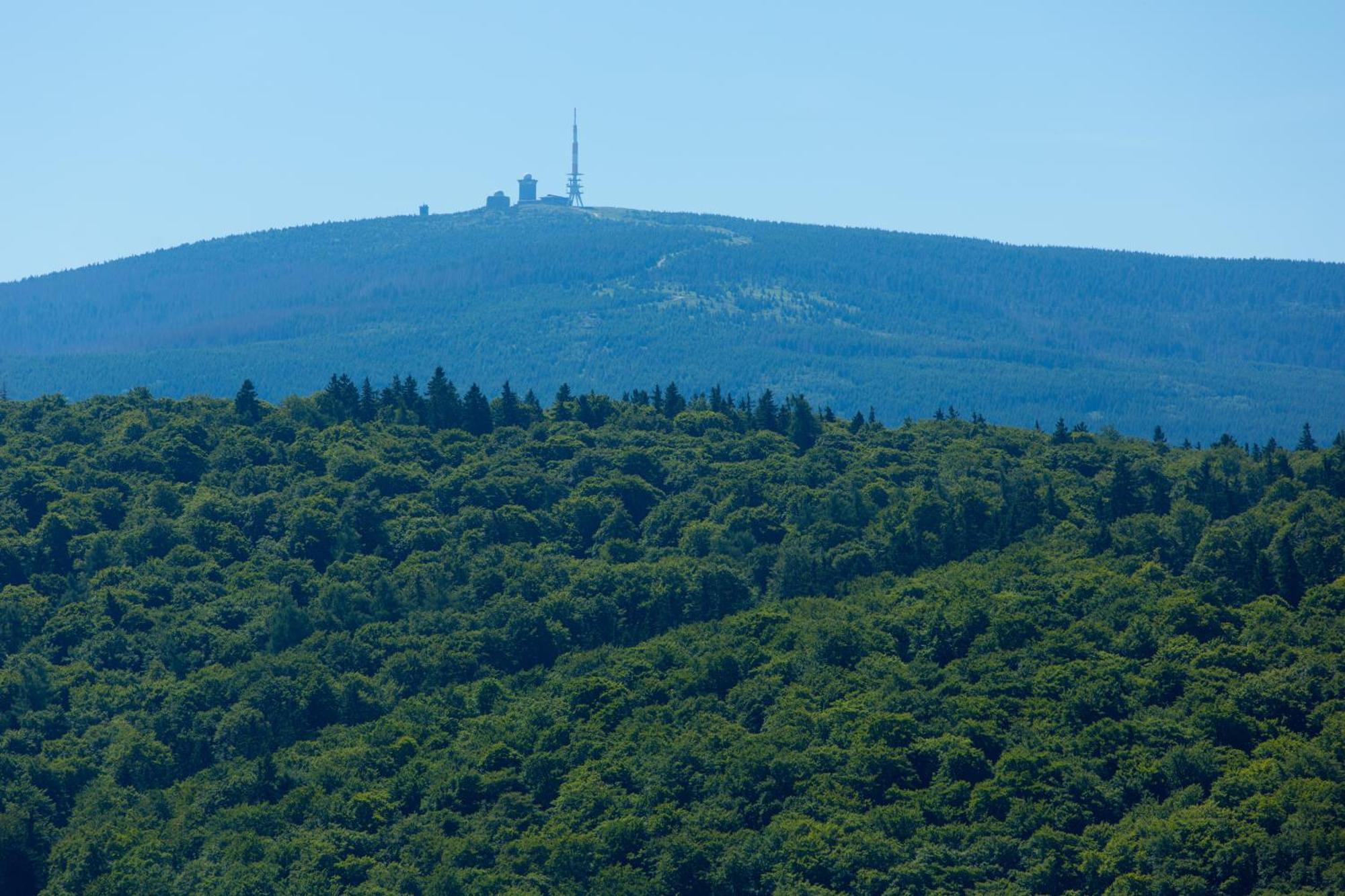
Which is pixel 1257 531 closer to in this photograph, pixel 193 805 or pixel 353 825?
pixel 353 825

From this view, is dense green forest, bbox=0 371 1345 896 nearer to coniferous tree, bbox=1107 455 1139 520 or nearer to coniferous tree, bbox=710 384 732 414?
coniferous tree, bbox=1107 455 1139 520

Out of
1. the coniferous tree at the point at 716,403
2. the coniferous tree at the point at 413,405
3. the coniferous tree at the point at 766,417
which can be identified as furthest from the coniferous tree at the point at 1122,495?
the coniferous tree at the point at 413,405

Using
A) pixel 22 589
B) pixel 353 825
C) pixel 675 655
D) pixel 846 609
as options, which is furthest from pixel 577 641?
pixel 22 589

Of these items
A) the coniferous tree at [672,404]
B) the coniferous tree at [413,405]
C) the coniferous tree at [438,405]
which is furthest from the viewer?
the coniferous tree at [672,404]

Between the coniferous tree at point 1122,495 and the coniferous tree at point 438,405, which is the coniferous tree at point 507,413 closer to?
the coniferous tree at point 438,405

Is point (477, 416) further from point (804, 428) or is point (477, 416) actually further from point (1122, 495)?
point (1122, 495)

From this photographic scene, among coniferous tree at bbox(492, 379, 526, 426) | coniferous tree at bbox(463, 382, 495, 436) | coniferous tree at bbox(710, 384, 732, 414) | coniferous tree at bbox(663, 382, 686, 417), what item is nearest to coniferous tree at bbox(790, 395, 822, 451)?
coniferous tree at bbox(710, 384, 732, 414)

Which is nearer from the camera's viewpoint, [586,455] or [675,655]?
[675,655]
